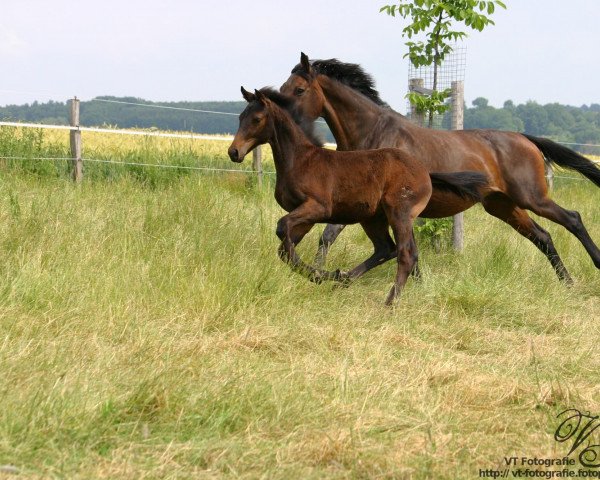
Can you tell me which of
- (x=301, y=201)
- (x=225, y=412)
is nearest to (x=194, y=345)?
(x=225, y=412)

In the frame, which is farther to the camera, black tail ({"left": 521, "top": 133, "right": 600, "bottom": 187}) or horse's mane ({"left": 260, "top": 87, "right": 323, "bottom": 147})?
black tail ({"left": 521, "top": 133, "right": 600, "bottom": 187})

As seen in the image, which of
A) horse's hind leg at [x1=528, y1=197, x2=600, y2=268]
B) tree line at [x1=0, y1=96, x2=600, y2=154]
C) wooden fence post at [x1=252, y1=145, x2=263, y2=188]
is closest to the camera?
horse's hind leg at [x1=528, y1=197, x2=600, y2=268]

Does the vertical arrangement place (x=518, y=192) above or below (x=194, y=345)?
above

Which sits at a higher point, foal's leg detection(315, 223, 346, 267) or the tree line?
the tree line

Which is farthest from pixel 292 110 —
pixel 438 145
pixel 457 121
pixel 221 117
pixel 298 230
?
pixel 221 117

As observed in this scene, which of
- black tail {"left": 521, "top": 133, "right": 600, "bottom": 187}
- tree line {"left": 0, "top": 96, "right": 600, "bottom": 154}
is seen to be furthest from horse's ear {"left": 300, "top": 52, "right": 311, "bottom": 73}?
tree line {"left": 0, "top": 96, "right": 600, "bottom": 154}

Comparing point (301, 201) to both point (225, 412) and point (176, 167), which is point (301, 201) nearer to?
point (225, 412)

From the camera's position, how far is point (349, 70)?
834cm

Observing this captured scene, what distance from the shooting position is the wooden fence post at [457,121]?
31.8 feet

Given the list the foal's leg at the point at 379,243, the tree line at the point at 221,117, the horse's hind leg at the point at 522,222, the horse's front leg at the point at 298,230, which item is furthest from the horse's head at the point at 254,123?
the tree line at the point at 221,117

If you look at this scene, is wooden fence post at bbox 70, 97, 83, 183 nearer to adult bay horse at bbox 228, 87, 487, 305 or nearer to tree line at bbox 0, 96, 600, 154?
tree line at bbox 0, 96, 600, 154

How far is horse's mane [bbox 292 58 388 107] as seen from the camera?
8.19 meters

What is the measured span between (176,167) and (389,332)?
737 cm

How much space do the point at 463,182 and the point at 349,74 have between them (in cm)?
174
